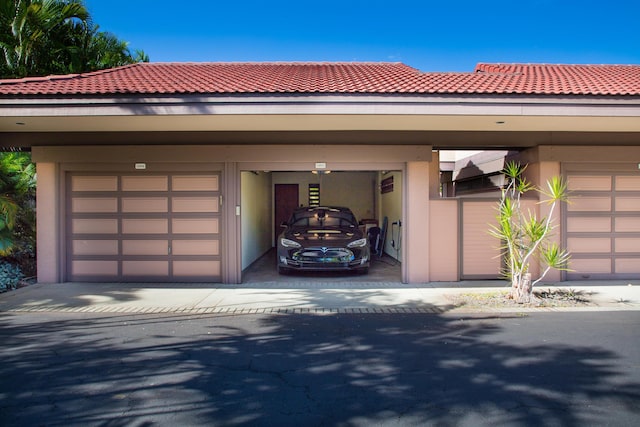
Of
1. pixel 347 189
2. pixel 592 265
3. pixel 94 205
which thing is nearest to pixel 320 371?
pixel 94 205

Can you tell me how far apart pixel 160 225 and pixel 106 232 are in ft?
3.58

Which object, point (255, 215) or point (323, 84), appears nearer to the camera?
point (323, 84)

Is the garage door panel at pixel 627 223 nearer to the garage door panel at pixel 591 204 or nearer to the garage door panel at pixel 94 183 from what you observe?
the garage door panel at pixel 591 204

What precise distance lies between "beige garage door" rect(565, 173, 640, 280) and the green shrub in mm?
10849

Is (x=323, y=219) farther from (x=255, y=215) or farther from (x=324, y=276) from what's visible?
(x=255, y=215)

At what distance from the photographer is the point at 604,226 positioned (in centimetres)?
895

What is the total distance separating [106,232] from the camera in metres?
8.98

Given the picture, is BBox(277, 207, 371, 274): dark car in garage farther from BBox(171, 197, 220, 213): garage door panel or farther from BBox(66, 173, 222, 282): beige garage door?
BBox(171, 197, 220, 213): garage door panel

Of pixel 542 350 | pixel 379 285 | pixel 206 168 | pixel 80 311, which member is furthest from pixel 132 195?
pixel 542 350

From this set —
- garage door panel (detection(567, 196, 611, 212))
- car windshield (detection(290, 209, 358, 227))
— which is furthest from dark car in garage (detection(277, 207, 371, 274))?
garage door panel (detection(567, 196, 611, 212))

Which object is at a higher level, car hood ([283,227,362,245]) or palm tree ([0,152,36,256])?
palm tree ([0,152,36,256])

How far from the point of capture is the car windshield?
34.6ft

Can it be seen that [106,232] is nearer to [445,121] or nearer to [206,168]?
[206,168]

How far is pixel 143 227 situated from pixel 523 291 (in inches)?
280
